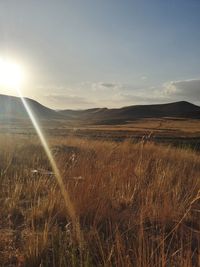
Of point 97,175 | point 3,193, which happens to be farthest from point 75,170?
point 3,193

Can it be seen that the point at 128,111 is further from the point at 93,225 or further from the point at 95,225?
the point at 93,225

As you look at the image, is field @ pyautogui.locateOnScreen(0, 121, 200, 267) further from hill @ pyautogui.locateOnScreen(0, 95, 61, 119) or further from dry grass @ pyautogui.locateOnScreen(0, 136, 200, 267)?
hill @ pyautogui.locateOnScreen(0, 95, 61, 119)

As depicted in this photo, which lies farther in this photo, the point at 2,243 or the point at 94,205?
the point at 94,205

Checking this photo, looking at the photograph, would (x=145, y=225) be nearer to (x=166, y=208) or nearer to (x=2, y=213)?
(x=166, y=208)

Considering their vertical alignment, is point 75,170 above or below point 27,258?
above

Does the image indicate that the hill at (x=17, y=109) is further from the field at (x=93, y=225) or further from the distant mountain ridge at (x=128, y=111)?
the field at (x=93, y=225)

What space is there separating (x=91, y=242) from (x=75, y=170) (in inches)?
76.6

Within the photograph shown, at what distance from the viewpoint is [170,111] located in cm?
13588

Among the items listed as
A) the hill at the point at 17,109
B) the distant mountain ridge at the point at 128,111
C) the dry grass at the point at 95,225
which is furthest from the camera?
the hill at the point at 17,109

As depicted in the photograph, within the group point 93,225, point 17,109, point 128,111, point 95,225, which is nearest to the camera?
point 93,225

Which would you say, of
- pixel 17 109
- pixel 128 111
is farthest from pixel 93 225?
pixel 17 109

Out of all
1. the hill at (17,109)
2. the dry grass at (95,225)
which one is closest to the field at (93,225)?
the dry grass at (95,225)

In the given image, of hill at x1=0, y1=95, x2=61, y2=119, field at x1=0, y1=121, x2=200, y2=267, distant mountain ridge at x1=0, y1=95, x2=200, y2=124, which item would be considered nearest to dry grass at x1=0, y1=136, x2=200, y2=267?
field at x1=0, y1=121, x2=200, y2=267

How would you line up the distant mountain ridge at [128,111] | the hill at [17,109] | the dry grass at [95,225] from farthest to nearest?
1. the hill at [17,109]
2. the distant mountain ridge at [128,111]
3. the dry grass at [95,225]
